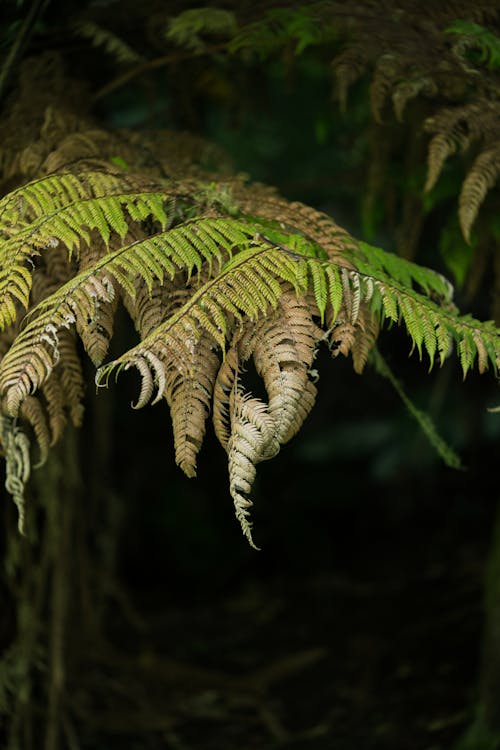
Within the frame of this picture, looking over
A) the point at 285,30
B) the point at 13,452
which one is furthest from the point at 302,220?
the point at 13,452

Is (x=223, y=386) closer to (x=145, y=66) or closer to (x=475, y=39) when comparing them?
(x=475, y=39)

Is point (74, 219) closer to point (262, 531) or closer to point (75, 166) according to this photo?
point (75, 166)

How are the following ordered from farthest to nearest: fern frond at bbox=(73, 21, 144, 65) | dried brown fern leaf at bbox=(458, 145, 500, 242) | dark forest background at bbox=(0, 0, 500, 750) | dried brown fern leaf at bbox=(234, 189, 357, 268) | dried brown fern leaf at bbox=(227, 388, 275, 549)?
dark forest background at bbox=(0, 0, 500, 750), fern frond at bbox=(73, 21, 144, 65), dried brown fern leaf at bbox=(458, 145, 500, 242), dried brown fern leaf at bbox=(234, 189, 357, 268), dried brown fern leaf at bbox=(227, 388, 275, 549)

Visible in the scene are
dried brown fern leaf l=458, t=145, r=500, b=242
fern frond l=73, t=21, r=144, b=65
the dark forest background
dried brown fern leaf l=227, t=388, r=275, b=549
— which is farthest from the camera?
the dark forest background

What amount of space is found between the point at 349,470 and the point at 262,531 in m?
0.59

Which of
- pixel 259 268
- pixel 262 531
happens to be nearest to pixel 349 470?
pixel 262 531

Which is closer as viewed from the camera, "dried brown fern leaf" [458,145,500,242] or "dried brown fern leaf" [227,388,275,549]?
"dried brown fern leaf" [227,388,275,549]

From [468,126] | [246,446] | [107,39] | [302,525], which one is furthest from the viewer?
[302,525]

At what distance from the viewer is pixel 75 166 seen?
111 cm

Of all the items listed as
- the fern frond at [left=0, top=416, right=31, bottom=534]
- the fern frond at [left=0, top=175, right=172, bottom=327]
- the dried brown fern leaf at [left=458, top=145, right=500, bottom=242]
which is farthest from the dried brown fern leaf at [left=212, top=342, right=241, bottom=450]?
the dried brown fern leaf at [left=458, top=145, right=500, bottom=242]

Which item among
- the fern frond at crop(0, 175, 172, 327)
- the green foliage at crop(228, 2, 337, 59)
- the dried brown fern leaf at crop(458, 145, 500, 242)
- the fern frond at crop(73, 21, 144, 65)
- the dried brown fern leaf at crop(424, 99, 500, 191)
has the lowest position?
the fern frond at crop(0, 175, 172, 327)

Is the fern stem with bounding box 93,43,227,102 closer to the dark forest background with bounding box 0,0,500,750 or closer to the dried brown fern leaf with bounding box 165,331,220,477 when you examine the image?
the dark forest background with bounding box 0,0,500,750

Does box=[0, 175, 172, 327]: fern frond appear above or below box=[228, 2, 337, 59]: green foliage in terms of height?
below

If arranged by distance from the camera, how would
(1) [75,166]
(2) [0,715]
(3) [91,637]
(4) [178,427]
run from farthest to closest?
(3) [91,637]
(2) [0,715]
(1) [75,166]
(4) [178,427]
